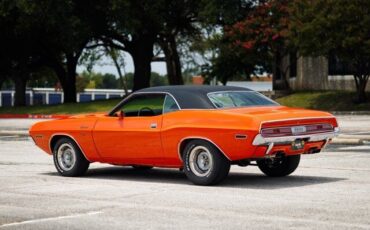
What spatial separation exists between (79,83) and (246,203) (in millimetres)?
144724

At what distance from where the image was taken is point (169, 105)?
1263 centimetres

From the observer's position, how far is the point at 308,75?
→ 55.3 meters

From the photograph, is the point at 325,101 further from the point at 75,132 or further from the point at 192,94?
the point at 192,94

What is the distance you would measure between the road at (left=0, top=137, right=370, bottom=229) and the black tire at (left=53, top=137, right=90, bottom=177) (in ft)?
0.66

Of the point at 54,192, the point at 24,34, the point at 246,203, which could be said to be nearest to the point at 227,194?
the point at 246,203

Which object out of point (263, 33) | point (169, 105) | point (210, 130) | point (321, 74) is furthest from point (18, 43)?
point (210, 130)

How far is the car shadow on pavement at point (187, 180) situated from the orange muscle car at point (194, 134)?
0.93ft

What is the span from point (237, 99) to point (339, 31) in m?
30.2

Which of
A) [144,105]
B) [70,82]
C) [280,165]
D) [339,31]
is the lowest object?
[280,165]

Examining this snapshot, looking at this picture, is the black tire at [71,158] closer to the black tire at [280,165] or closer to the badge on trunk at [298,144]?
the black tire at [280,165]

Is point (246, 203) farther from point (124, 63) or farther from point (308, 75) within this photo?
point (124, 63)

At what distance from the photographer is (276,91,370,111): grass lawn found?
4294cm

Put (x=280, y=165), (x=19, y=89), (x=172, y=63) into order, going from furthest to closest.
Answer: (x=172, y=63) → (x=19, y=89) → (x=280, y=165)

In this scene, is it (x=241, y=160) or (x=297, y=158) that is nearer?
(x=241, y=160)
